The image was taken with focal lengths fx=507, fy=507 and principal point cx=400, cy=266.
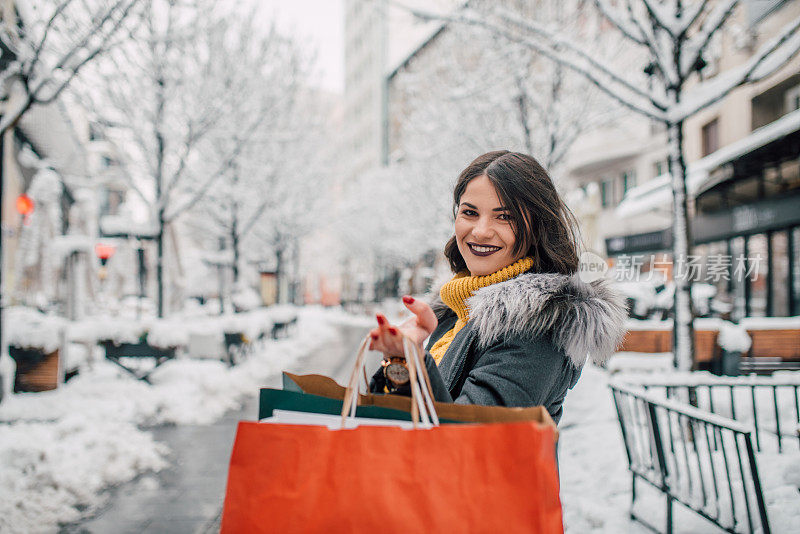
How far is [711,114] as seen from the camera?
1667cm

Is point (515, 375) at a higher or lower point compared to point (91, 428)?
higher

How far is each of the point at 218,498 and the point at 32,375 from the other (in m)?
4.49

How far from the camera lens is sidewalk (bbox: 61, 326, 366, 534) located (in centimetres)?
375

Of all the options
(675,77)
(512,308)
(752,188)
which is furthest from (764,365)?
(512,308)

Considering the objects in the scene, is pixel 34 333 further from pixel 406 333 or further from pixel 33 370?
pixel 406 333

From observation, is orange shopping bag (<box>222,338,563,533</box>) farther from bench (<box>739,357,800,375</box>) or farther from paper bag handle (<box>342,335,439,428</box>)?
bench (<box>739,357,800,375</box>)

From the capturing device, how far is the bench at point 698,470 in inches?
104

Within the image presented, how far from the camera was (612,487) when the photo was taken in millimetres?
4207

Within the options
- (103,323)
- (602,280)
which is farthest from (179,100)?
(602,280)

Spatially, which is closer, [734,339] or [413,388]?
[413,388]

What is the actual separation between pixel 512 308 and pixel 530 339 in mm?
109

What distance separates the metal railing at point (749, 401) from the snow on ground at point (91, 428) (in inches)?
185

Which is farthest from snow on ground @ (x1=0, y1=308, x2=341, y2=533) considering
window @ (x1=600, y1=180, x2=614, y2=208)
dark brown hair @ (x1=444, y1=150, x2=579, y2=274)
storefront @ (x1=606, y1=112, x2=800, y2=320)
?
window @ (x1=600, y1=180, x2=614, y2=208)

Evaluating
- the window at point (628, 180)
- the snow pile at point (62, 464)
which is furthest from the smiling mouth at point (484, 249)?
the window at point (628, 180)
